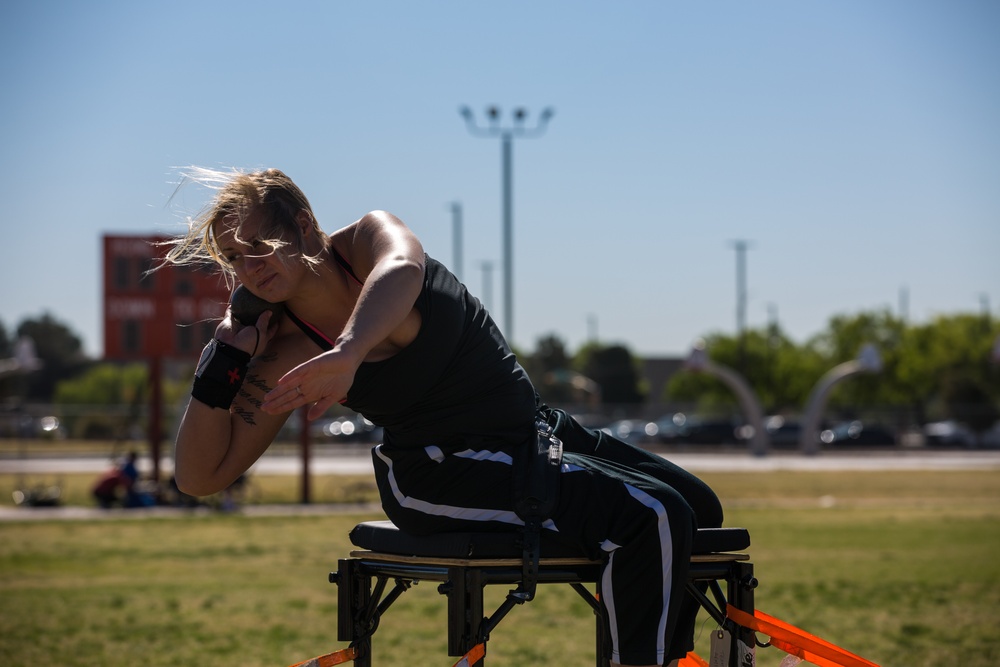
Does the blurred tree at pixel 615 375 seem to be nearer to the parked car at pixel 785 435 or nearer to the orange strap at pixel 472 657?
the parked car at pixel 785 435

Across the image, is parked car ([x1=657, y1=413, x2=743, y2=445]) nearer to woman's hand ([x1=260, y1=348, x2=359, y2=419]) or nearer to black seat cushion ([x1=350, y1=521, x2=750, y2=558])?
black seat cushion ([x1=350, y1=521, x2=750, y2=558])

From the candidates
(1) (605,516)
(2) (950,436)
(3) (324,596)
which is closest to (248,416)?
(1) (605,516)

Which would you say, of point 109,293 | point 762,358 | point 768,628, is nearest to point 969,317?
point 762,358

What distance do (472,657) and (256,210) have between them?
1261 millimetres

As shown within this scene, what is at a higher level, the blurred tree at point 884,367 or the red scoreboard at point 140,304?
the red scoreboard at point 140,304

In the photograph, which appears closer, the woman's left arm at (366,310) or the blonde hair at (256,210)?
the woman's left arm at (366,310)

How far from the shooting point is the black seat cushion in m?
2.95

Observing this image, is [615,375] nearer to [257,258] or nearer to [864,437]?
[864,437]

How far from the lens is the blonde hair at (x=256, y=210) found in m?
2.99

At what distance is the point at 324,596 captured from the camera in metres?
9.53

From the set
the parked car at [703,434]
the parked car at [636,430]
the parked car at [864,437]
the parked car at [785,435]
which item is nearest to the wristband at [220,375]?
the parked car at [636,430]

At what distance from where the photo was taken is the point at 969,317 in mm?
83688

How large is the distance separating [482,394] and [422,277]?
39 centimetres

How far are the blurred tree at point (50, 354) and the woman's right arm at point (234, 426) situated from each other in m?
116
